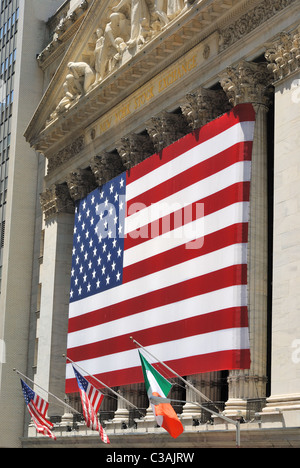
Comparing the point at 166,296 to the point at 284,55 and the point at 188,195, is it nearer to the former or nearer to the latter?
the point at 188,195

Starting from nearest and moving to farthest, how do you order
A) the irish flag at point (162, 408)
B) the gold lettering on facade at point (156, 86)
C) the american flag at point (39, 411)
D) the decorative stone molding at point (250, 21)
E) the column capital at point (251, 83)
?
1. the irish flag at point (162, 408)
2. the decorative stone molding at point (250, 21)
3. the column capital at point (251, 83)
4. the gold lettering on facade at point (156, 86)
5. the american flag at point (39, 411)

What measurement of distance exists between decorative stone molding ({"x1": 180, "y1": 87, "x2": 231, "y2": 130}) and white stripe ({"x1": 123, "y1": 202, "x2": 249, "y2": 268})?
5102 millimetres

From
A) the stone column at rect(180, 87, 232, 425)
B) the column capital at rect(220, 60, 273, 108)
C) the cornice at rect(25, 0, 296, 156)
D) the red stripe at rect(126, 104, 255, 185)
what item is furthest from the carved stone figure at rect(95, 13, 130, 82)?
the column capital at rect(220, 60, 273, 108)

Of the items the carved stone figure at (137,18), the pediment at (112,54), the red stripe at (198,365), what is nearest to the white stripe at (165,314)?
the red stripe at (198,365)

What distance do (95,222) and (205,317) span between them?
47.2 ft

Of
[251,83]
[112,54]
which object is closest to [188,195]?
[251,83]

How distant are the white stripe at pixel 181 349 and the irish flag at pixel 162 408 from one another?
3.98m

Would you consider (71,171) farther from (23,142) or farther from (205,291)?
(205,291)

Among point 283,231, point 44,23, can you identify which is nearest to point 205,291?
point 283,231

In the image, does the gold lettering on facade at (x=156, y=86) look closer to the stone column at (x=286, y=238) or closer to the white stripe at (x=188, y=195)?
the white stripe at (x=188, y=195)

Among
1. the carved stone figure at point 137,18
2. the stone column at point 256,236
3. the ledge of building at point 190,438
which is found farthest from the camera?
the carved stone figure at point 137,18

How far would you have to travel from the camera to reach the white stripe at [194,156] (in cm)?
3988

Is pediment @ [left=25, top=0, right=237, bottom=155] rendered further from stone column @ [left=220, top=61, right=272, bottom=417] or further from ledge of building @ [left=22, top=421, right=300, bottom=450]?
ledge of building @ [left=22, top=421, right=300, bottom=450]

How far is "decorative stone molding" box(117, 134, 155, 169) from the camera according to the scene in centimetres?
4981
